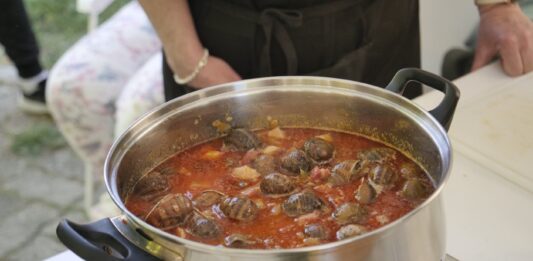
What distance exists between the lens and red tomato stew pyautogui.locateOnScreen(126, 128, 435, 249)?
852mm

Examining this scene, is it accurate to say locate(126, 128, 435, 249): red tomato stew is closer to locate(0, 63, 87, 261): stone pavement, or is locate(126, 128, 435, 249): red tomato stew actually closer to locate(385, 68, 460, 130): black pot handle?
locate(385, 68, 460, 130): black pot handle

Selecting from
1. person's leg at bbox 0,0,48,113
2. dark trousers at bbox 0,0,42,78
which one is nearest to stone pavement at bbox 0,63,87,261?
person's leg at bbox 0,0,48,113

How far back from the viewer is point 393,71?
1.65m

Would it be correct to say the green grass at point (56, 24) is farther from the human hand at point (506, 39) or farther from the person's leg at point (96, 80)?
the human hand at point (506, 39)

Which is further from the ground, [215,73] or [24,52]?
[215,73]

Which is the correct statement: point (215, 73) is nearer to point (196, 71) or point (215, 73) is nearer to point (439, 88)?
point (196, 71)

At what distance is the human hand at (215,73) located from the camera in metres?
1.47

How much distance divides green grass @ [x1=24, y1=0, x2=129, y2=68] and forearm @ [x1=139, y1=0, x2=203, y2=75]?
7.35 feet

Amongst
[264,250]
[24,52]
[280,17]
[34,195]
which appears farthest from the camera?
[24,52]

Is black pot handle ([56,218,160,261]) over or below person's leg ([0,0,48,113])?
over

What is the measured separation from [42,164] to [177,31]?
1710 millimetres

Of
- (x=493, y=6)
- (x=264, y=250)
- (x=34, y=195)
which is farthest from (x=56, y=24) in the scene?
(x=264, y=250)

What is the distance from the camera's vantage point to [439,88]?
96cm

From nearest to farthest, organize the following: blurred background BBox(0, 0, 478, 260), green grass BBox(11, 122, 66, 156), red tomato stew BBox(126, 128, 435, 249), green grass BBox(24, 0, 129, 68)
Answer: red tomato stew BBox(126, 128, 435, 249), blurred background BBox(0, 0, 478, 260), green grass BBox(11, 122, 66, 156), green grass BBox(24, 0, 129, 68)
